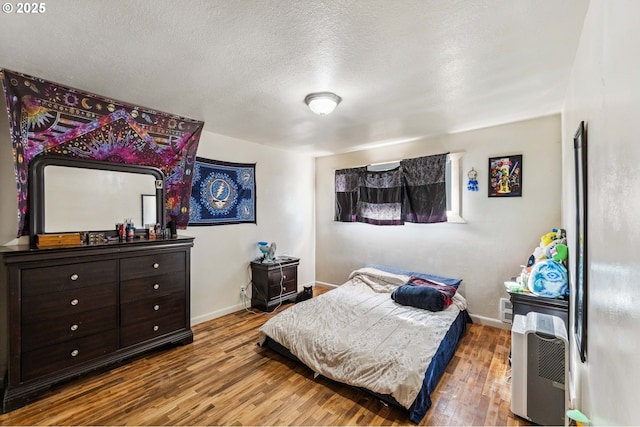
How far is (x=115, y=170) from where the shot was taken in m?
2.70

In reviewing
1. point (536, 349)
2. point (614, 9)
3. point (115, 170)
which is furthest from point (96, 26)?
point (536, 349)

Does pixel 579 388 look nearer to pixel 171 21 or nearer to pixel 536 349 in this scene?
pixel 536 349

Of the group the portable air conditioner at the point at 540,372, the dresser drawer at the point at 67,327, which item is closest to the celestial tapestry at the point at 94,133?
the dresser drawer at the point at 67,327

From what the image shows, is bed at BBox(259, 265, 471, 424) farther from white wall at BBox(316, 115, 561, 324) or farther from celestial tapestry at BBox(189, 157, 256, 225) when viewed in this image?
celestial tapestry at BBox(189, 157, 256, 225)

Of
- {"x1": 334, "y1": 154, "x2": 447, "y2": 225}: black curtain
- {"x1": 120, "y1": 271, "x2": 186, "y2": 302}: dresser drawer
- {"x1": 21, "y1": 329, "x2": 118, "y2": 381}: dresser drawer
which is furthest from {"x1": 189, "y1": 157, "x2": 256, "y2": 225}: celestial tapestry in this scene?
{"x1": 334, "y1": 154, "x2": 447, "y2": 225}: black curtain

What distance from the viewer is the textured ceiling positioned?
4.46 feet

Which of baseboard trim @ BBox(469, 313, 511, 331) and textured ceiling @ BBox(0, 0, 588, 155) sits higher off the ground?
textured ceiling @ BBox(0, 0, 588, 155)

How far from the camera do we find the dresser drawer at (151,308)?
2.42 meters

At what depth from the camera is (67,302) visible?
211cm

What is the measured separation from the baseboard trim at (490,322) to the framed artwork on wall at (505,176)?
1496mm

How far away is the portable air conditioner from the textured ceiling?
185 centimetres

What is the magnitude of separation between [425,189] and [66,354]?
403cm

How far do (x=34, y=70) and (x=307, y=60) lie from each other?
1.97m

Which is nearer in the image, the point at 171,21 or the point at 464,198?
the point at 171,21
